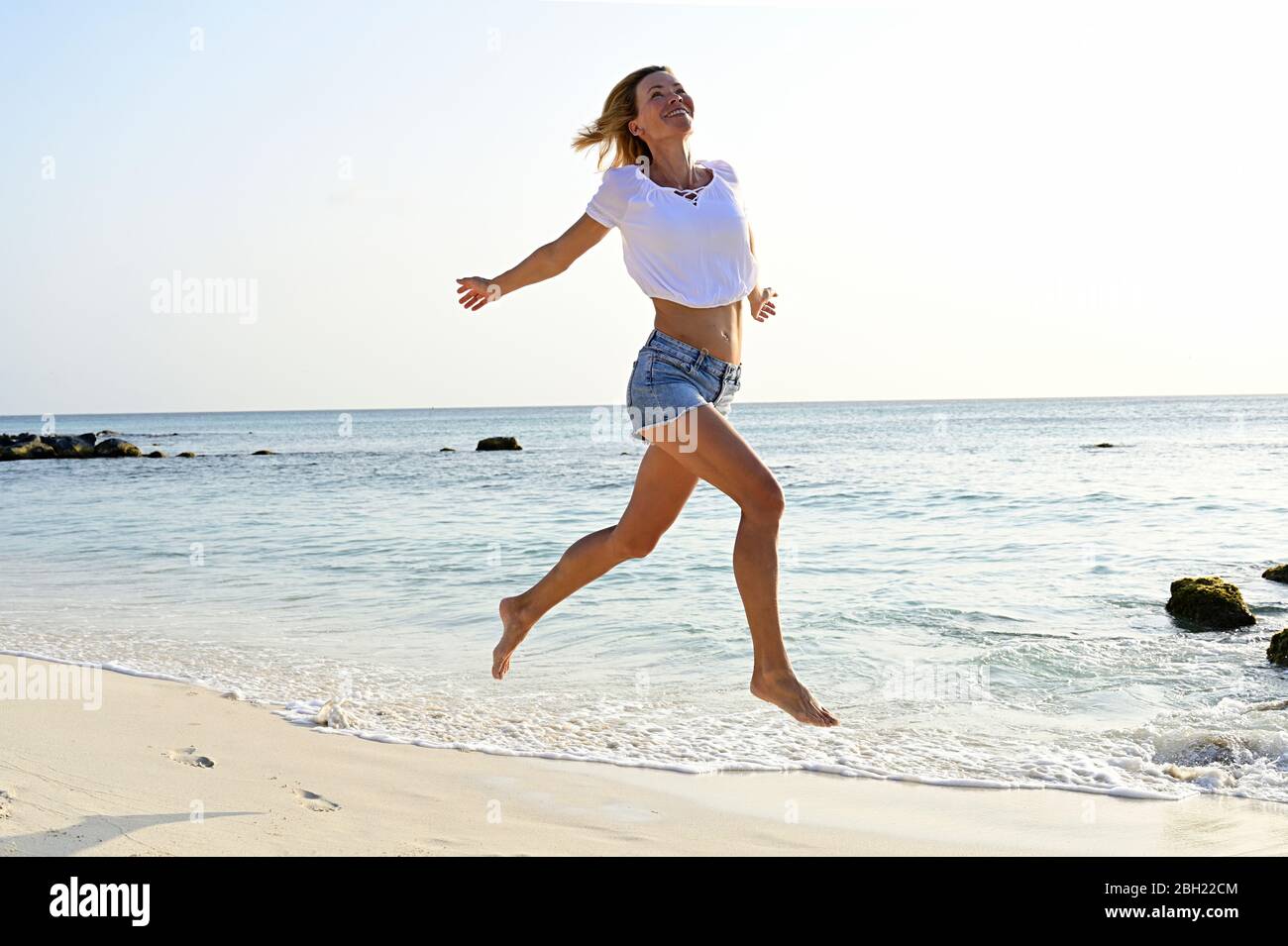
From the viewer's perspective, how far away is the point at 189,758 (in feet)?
16.7

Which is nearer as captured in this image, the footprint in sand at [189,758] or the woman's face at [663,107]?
the woman's face at [663,107]

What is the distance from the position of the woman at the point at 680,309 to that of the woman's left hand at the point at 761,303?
0.35 meters

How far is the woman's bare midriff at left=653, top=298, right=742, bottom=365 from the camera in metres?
3.83

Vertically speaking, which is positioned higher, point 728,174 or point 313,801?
point 728,174

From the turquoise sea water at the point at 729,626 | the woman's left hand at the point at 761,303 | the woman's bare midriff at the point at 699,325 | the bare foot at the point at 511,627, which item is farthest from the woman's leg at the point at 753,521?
the turquoise sea water at the point at 729,626

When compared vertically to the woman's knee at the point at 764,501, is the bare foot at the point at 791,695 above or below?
below

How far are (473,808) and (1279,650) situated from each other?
5.62 m

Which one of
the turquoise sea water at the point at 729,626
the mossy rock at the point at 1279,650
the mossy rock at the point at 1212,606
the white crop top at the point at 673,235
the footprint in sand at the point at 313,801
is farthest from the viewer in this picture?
the mossy rock at the point at 1212,606

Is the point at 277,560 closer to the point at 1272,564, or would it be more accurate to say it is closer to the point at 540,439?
the point at 1272,564

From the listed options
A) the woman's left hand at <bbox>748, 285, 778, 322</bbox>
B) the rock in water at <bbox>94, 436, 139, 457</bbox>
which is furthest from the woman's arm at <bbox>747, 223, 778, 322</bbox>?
the rock in water at <bbox>94, 436, 139, 457</bbox>

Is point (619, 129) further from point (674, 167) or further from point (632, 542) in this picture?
point (632, 542)

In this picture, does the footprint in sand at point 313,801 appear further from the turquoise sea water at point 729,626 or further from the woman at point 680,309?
the woman at point 680,309

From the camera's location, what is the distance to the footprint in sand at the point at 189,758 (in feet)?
16.3

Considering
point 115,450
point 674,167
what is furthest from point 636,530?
point 115,450
